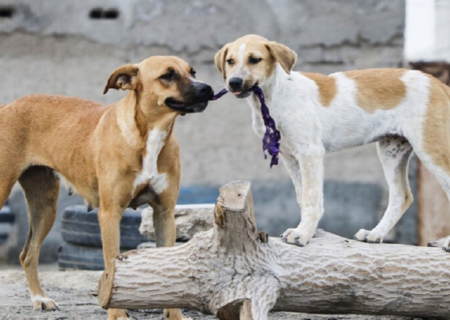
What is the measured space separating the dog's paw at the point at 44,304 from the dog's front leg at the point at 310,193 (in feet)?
6.31

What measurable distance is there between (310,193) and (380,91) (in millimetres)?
858

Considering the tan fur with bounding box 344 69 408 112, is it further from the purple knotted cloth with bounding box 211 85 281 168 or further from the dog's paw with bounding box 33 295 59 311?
the dog's paw with bounding box 33 295 59 311

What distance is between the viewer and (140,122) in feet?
17.1

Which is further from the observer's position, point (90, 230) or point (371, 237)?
point (90, 230)

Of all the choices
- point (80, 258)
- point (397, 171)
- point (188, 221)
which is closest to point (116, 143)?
point (397, 171)

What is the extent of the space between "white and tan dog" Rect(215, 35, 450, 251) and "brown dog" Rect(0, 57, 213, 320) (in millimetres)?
381

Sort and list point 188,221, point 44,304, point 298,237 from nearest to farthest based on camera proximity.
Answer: point 298,237
point 44,304
point 188,221

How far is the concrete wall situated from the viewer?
32.7ft

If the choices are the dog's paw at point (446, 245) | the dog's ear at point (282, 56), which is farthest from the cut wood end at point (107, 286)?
the dog's paw at point (446, 245)

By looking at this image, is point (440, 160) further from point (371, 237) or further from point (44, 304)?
point (44, 304)

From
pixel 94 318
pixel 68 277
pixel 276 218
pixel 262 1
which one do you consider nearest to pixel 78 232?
pixel 68 277

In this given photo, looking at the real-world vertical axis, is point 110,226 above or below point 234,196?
below

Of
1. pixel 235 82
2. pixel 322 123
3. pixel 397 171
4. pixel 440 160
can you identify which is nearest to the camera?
pixel 235 82

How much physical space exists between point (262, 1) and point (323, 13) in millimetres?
771
